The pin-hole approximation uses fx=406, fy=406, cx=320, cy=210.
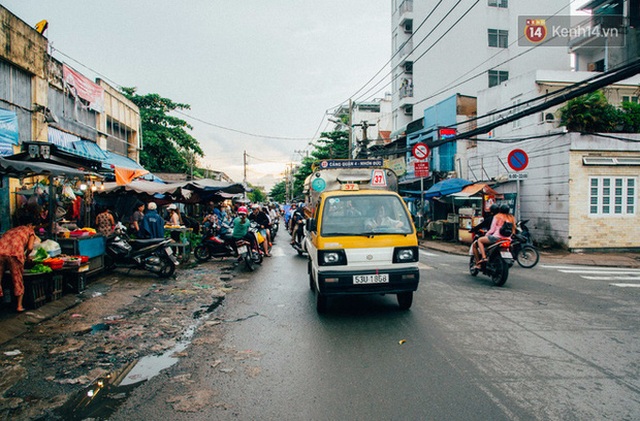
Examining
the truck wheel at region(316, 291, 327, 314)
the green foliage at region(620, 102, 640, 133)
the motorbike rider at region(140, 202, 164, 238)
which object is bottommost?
the truck wheel at region(316, 291, 327, 314)

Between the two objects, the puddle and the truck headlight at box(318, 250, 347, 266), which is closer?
the puddle

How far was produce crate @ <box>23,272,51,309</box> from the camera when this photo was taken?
6.55 metres

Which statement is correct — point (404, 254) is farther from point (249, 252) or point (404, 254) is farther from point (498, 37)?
point (498, 37)

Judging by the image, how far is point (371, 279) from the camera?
5.95 meters

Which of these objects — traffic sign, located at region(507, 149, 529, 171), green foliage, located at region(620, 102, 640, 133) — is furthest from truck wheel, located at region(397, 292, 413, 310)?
green foliage, located at region(620, 102, 640, 133)

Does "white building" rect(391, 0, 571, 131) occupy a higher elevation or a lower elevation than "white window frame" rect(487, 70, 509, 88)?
higher

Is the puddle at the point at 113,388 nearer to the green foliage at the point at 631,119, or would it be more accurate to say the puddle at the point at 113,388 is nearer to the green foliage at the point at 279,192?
the green foliage at the point at 631,119

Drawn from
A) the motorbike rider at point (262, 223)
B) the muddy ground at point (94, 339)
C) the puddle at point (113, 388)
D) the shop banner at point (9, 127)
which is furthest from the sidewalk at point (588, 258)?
the shop banner at point (9, 127)

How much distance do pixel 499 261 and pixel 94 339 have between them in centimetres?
762

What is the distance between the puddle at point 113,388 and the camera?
11.2 ft

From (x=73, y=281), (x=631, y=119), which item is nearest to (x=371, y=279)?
(x=73, y=281)

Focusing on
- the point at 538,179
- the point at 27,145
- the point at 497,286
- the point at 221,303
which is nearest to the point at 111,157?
the point at 27,145

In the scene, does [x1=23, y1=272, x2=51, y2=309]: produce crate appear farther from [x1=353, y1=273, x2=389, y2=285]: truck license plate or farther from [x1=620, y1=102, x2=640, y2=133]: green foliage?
[x1=620, y1=102, x2=640, y2=133]: green foliage

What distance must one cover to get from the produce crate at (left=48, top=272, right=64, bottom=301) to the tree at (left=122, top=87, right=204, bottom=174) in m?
21.9
